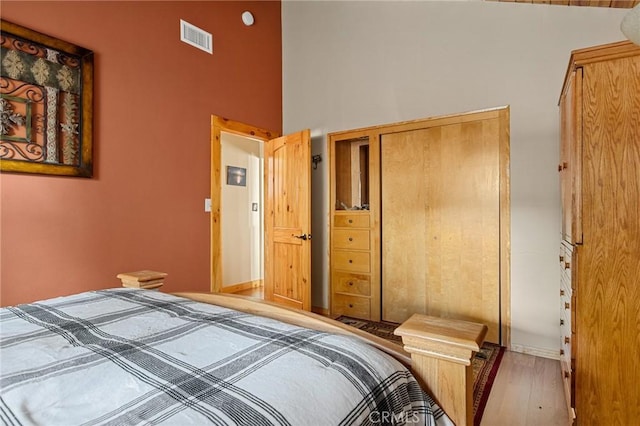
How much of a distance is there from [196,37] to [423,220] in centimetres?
256

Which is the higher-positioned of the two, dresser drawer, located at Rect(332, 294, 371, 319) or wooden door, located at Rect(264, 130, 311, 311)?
wooden door, located at Rect(264, 130, 311, 311)

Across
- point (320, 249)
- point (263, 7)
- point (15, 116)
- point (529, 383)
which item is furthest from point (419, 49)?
point (15, 116)

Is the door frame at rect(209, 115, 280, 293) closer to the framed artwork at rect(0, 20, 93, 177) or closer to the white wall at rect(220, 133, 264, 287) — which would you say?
the framed artwork at rect(0, 20, 93, 177)

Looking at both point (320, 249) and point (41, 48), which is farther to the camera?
point (320, 249)

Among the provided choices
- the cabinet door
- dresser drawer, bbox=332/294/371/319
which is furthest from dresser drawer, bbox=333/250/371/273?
the cabinet door

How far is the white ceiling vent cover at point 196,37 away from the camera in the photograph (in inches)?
117

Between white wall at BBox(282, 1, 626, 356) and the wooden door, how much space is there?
0.34m

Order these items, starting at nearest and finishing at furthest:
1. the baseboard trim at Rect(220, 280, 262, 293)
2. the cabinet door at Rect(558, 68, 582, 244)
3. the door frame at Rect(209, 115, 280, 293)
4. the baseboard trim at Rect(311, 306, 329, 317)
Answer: the cabinet door at Rect(558, 68, 582, 244)
the door frame at Rect(209, 115, 280, 293)
the baseboard trim at Rect(311, 306, 329, 317)
the baseboard trim at Rect(220, 280, 262, 293)

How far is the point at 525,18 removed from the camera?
2.59 meters

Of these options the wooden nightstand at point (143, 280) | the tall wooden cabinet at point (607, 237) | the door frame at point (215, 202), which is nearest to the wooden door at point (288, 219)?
the door frame at point (215, 202)

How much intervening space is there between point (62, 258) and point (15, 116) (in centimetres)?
89

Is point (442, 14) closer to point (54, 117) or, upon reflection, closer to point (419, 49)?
point (419, 49)

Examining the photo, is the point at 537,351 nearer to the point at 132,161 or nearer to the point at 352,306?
the point at 352,306

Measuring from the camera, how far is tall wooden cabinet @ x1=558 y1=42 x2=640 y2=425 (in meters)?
1.48
